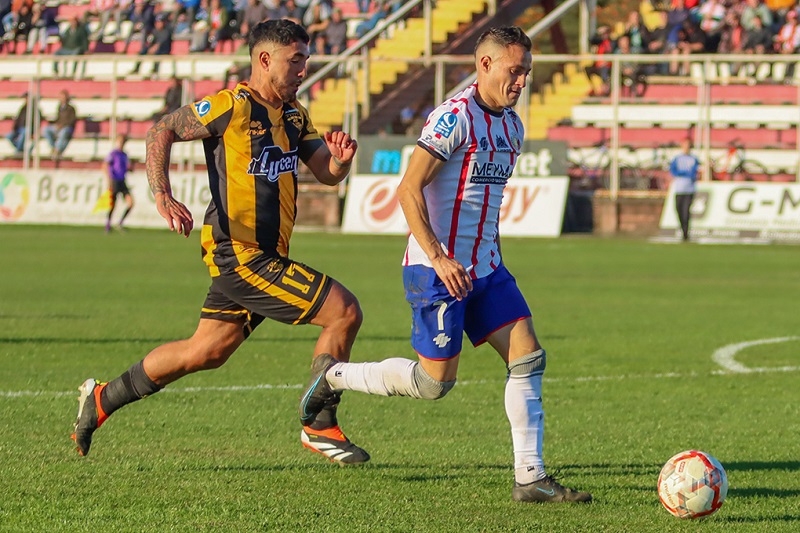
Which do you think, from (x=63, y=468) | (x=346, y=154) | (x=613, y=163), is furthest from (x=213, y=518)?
(x=613, y=163)

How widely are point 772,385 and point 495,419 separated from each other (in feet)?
8.56

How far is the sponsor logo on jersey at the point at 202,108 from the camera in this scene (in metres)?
6.64

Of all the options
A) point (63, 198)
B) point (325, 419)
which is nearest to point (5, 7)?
point (63, 198)

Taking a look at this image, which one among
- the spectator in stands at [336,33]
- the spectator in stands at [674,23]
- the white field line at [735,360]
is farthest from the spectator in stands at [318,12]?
the white field line at [735,360]

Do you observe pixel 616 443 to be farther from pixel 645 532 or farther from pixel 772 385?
pixel 772 385

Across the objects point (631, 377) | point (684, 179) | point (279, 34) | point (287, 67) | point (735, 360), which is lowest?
point (684, 179)

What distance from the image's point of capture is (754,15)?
32250 millimetres

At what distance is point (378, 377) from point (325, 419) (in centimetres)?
57

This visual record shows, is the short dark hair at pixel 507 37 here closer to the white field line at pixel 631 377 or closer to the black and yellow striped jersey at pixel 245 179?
the black and yellow striped jersey at pixel 245 179

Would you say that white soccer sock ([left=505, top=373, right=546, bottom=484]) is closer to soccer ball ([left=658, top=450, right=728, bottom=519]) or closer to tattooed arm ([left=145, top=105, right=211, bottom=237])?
soccer ball ([left=658, top=450, right=728, bottom=519])

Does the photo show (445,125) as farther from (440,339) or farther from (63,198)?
(63,198)

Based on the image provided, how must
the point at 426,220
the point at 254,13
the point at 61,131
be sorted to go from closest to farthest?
the point at 426,220 → the point at 61,131 → the point at 254,13

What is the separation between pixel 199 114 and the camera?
6645 mm

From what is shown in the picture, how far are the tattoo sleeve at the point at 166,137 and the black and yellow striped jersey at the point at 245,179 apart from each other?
0.08 m
